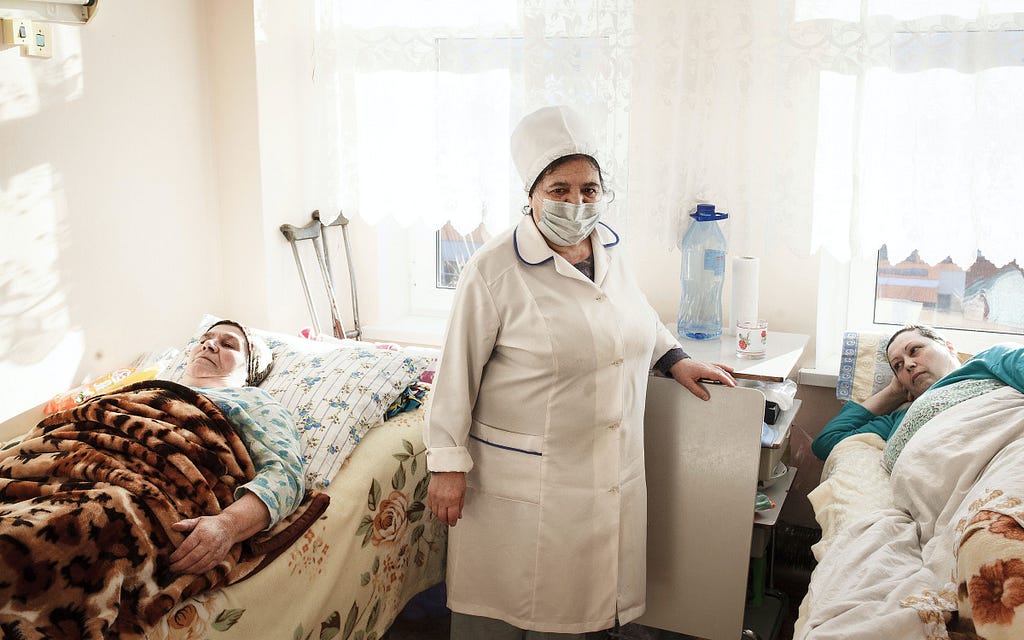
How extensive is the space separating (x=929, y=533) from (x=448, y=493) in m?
0.94

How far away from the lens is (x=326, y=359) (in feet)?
7.86

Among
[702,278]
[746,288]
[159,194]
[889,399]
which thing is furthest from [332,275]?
[889,399]

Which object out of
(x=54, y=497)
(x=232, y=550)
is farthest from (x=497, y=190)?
(x=54, y=497)

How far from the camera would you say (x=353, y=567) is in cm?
200

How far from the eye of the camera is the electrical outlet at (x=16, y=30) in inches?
84.6

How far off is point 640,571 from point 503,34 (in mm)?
1581

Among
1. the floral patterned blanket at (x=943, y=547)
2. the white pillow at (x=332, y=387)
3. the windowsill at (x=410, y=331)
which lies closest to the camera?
the floral patterned blanket at (x=943, y=547)

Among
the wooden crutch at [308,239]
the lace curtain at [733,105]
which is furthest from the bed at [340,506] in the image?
the lace curtain at [733,105]

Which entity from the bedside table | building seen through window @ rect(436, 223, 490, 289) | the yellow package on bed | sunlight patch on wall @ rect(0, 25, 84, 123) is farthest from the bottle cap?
sunlight patch on wall @ rect(0, 25, 84, 123)

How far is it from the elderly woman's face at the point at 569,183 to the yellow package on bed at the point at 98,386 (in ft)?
3.80

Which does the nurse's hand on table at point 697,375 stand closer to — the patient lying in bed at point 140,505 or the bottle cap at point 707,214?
the bottle cap at point 707,214

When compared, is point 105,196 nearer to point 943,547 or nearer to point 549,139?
point 549,139

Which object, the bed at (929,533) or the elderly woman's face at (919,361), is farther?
the elderly woman's face at (919,361)

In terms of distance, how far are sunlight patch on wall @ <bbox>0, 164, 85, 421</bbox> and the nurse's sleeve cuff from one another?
3.91ft
